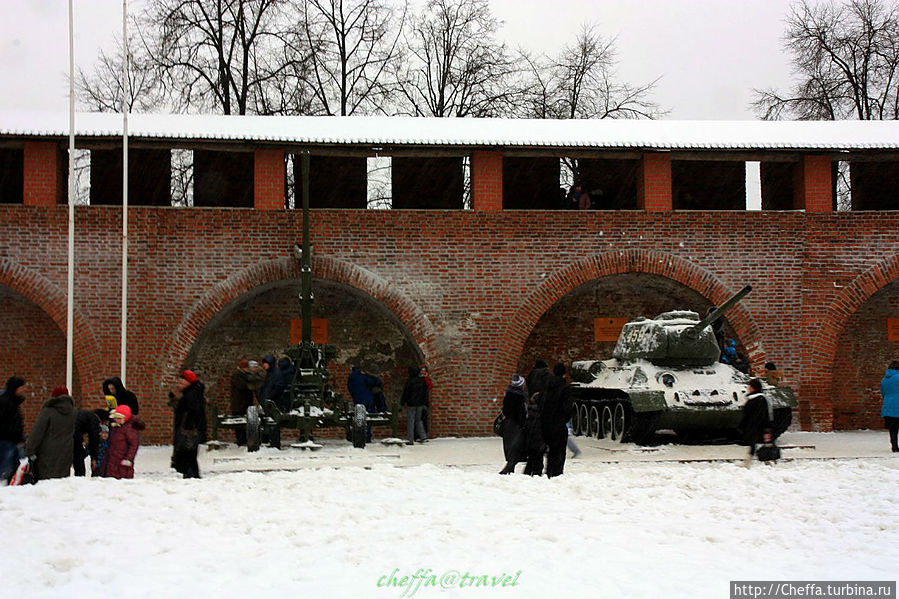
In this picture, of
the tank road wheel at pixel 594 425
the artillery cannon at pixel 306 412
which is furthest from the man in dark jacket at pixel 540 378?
the tank road wheel at pixel 594 425

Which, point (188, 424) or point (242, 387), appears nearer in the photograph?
point (188, 424)

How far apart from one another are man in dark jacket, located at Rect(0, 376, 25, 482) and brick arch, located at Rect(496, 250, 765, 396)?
32.2 ft

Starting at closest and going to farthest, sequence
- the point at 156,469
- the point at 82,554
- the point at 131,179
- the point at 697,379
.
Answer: the point at 82,554 → the point at 156,469 → the point at 697,379 → the point at 131,179

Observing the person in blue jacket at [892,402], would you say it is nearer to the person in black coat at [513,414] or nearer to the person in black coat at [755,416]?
the person in black coat at [755,416]

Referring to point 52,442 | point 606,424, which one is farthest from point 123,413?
point 606,424

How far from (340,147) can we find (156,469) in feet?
24.8

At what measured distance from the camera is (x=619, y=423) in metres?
17.0

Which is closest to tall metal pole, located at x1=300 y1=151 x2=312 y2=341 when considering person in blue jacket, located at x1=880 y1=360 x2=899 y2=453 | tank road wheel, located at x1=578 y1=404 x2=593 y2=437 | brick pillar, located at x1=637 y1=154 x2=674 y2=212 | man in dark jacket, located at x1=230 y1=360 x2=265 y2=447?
man in dark jacket, located at x1=230 y1=360 x2=265 y2=447

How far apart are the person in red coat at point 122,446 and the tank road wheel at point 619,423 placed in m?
8.58

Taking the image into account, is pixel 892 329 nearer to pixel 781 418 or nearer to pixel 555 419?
pixel 781 418

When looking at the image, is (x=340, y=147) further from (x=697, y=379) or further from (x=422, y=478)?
(x=422, y=478)

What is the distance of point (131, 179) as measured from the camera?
21.8 meters

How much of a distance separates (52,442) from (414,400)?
8.11 metres

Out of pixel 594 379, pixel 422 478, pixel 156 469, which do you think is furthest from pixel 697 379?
pixel 156 469
